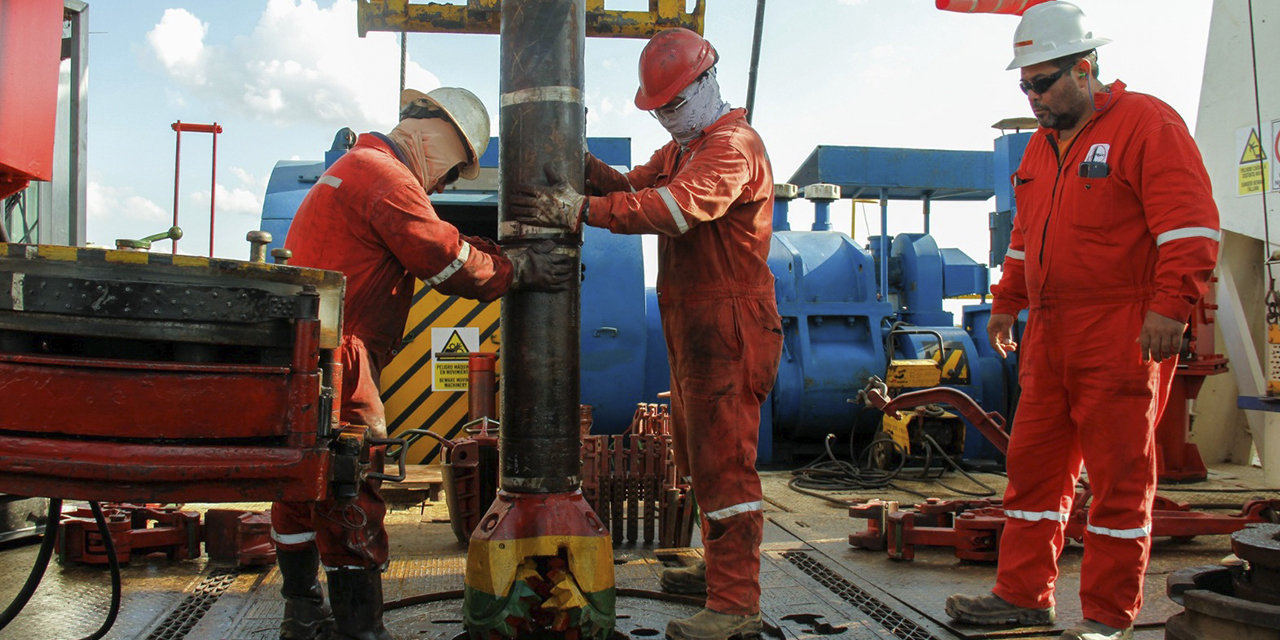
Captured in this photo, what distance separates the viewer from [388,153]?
2727 millimetres

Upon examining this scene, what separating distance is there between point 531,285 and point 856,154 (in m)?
7.38

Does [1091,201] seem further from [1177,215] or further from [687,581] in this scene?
[687,581]

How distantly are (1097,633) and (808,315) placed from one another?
168 inches

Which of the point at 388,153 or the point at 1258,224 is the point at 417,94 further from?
the point at 1258,224

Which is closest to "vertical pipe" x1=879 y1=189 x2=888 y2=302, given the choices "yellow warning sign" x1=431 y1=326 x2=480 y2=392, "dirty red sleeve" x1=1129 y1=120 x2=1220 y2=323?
"yellow warning sign" x1=431 y1=326 x2=480 y2=392

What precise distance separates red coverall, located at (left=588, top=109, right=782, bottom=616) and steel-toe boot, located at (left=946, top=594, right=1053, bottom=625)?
71 cm

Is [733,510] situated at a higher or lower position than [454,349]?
lower

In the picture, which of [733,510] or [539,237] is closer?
[539,237]

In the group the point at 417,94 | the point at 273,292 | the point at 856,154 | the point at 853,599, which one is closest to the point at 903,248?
the point at 856,154

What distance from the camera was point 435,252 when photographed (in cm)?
246

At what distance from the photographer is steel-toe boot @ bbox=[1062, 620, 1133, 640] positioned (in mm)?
2482

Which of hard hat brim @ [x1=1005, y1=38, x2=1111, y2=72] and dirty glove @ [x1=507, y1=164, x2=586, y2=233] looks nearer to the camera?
dirty glove @ [x1=507, y1=164, x2=586, y2=233]

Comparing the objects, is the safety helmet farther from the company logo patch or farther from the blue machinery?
the blue machinery

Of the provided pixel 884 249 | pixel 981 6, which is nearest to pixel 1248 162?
pixel 981 6
